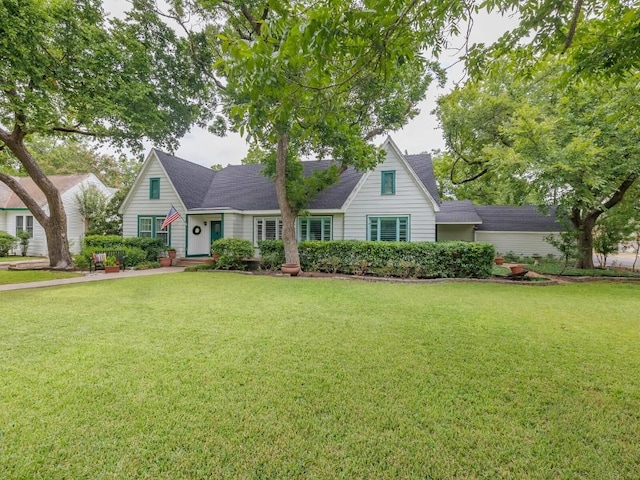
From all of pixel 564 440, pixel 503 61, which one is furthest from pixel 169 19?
pixel 564 440

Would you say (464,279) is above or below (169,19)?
below

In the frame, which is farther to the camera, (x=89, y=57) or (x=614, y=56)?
(x=89, y=57)

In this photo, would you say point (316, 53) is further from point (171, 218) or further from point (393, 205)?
point (171, 218)

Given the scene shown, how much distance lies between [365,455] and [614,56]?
470 centimetres

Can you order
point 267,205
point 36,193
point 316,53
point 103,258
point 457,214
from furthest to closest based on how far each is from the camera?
point 36,193 < point 457,214 < point 267,205 < point 103,258 < point 316,53

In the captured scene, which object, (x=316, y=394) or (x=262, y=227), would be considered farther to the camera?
(x=262, y=227)

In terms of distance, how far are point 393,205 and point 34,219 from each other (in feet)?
78.3

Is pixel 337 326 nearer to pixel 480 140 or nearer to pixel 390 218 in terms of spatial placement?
pixel 390 218

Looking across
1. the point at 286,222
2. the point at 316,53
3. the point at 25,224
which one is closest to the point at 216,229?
the point at 286,222

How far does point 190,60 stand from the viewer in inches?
511

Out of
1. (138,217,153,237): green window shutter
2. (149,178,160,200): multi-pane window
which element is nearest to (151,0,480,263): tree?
(149,178,160,200): multi-pane window

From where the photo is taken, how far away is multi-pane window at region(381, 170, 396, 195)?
1384 cm

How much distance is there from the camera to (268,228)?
52.2 feet

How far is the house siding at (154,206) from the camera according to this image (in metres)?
16.0
